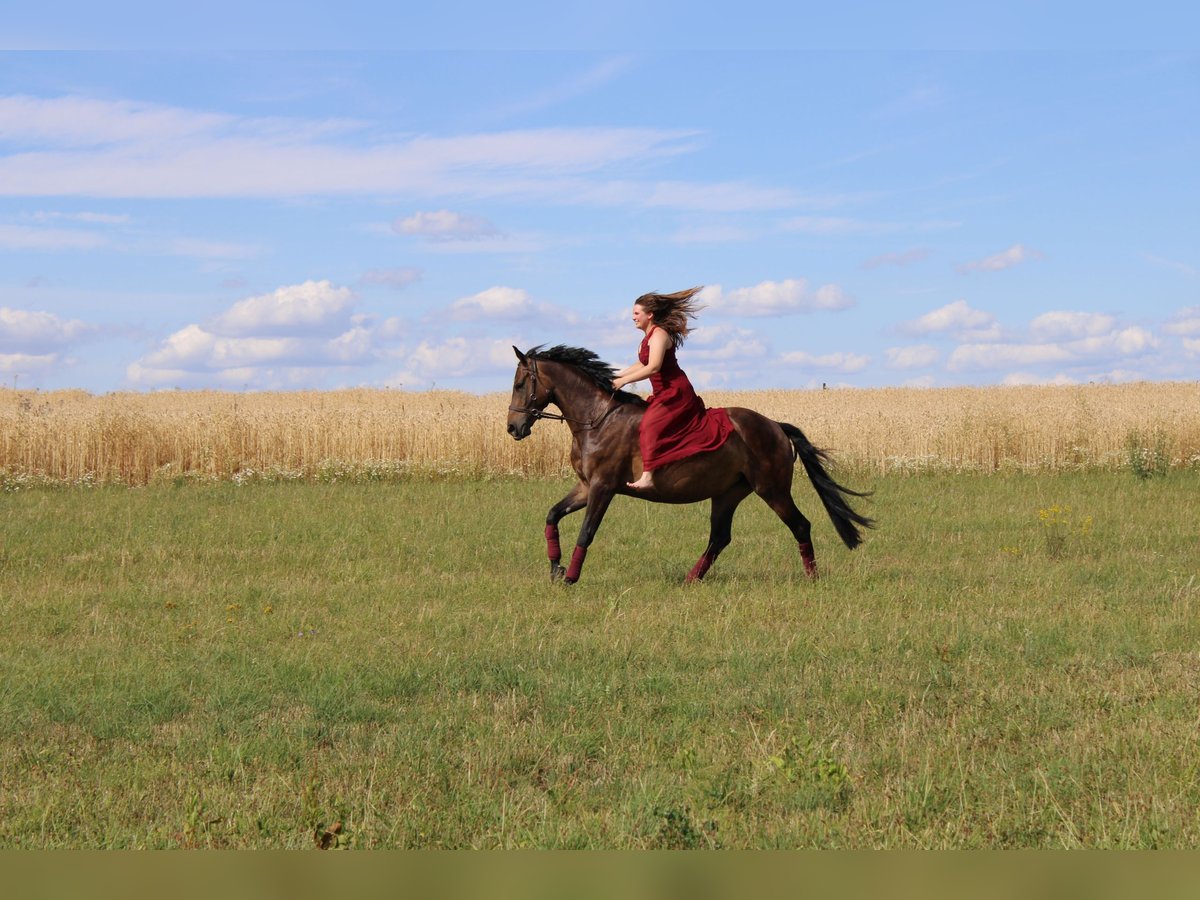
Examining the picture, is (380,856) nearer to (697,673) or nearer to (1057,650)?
(697,673)

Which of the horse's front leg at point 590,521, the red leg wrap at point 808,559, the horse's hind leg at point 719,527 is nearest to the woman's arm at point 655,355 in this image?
the horse's front leg at point 590,521

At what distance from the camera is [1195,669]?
25.2 ft

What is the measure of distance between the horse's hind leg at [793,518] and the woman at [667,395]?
3.01ft

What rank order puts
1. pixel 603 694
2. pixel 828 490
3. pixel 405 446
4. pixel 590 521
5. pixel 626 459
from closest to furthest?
pixel 603 694 → pixel 590 521 → pixel 626 459 → pixel 828 490 → pixel 405 446

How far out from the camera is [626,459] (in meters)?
11.4

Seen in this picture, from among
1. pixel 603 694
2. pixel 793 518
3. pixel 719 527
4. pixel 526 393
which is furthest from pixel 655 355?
pixel 603 694

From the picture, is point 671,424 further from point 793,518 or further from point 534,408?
point 793,518

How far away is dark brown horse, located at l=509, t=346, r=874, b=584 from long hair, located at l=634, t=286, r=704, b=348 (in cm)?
98

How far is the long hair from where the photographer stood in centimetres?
1080

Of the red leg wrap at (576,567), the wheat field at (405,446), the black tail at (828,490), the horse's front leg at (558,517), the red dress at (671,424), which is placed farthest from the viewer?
the wheat field at (405,446)

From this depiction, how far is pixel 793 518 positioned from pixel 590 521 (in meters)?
2.21

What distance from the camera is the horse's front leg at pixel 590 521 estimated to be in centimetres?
1126

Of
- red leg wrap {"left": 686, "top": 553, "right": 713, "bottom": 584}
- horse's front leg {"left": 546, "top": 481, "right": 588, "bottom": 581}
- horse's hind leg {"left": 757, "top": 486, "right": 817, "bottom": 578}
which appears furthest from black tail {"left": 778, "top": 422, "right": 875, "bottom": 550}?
horse's front leg {"left": 546, "top": 481, "right": 588, "bottom": 581}

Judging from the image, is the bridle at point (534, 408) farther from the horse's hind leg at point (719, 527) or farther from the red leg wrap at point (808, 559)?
the red leg wrap at point (808, 559)
